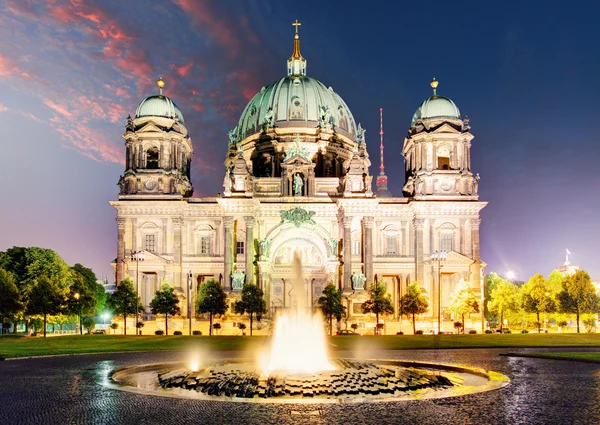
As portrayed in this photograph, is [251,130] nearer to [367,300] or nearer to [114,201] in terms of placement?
[114,201]

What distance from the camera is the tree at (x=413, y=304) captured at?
78.5 meters

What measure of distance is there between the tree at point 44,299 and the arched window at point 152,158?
2532 cm

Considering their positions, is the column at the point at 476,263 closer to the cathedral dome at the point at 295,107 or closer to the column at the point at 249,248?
the column at the point at 249,248

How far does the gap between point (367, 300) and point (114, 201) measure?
35.7m

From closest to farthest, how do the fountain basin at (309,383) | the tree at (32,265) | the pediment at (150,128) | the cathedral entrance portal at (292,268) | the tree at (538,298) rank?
the fountain basin at (309,383) → the tree at (538,298) → the pediment at (150,128) → the cathedral entrance portal at (292,268) → the tree at (32,265)

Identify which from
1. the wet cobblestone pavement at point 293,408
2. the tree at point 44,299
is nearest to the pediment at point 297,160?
the tree at point 44,299

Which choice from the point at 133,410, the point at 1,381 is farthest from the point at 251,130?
the point at 133,410

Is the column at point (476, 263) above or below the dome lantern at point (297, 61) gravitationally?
below

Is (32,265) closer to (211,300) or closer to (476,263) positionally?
(211,300)

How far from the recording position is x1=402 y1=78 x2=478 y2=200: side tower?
298 ft

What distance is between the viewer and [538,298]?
8319 cm

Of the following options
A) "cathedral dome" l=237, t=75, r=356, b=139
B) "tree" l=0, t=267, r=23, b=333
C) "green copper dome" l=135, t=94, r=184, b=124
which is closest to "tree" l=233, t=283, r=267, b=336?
"tree" l=0, t=267, r=23, b=333

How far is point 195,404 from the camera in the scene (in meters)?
20.4

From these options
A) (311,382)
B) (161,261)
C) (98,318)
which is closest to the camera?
(311,382)
